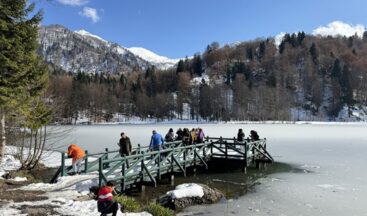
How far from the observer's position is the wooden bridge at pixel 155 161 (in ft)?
49.1

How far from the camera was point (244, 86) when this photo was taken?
123312 millimetres

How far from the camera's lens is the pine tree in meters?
14.9

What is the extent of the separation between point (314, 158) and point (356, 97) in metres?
121

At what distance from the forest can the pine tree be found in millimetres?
78476

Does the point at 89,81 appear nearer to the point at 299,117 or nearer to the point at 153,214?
the point at 299,117

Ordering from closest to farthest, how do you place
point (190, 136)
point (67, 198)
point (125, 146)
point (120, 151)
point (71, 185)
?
point (67, 198) < point (71, 185) < point (125, 146) < point (120, 151) < point (190, 136)

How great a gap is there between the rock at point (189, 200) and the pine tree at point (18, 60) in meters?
7.00

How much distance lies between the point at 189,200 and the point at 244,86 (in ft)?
366

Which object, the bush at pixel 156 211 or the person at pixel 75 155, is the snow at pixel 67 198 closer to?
the bush at pixel 156 211

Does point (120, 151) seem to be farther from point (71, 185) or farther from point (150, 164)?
point (71, 185)

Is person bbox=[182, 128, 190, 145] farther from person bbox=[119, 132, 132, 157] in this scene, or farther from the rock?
the rock

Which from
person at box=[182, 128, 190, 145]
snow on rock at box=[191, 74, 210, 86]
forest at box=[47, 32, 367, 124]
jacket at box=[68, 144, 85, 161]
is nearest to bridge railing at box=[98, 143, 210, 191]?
person at box=[182, 128, 190, 145]

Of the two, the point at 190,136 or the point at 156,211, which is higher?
the point at 190,136

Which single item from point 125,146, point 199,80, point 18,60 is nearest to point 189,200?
point 125,146
